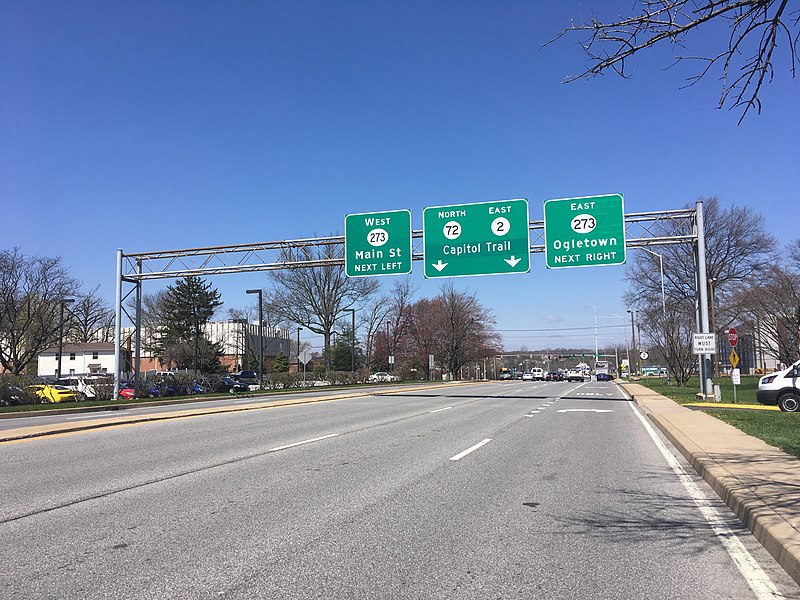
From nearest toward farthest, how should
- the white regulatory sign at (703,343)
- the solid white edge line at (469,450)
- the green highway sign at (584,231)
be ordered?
the solid white edge line at (469,450)
the green highway sign at (584,231)
the white regulatory sign at (703,343)

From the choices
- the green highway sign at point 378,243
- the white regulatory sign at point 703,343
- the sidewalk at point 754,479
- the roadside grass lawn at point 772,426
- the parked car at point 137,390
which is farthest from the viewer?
the parked car at point 137,390

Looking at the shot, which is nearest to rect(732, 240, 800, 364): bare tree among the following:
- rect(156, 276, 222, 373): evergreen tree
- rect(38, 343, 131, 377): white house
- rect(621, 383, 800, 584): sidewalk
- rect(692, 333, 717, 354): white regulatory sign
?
rect(692, 333, 717, 354): white regulatory sign

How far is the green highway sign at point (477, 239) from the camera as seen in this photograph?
26.1 m

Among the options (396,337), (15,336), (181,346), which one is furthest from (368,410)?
(396,337)

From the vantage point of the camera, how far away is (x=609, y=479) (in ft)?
29.5

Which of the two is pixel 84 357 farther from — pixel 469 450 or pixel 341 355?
pixel 469 450

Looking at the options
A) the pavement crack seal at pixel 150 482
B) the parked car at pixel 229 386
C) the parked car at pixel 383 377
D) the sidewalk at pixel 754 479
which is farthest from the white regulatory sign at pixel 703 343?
the parked car at pixel 383 377

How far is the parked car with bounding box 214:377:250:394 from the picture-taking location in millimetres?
43819

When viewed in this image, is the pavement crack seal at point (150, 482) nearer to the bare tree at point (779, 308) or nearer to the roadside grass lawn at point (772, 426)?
the roadside grass lawn at point (772, 426)

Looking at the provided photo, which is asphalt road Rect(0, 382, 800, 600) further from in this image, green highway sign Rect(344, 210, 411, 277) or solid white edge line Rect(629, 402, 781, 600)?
green highway sign Rect(344, 210, 411, 277)

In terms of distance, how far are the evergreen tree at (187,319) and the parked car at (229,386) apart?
1301 inches

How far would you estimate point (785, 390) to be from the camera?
818 inches

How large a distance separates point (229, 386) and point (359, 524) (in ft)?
135

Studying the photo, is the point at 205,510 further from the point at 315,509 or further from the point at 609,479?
the point at 609,479
